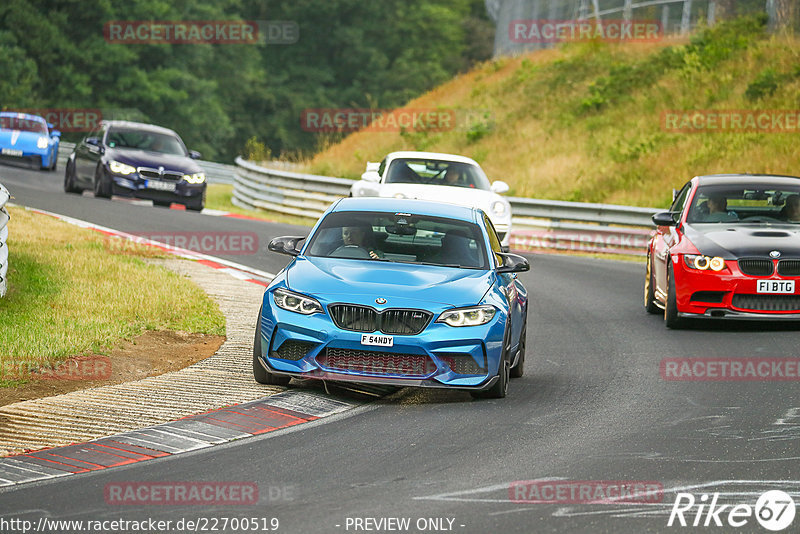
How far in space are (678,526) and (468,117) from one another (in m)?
33.8

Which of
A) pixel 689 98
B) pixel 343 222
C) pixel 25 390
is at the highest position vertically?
pixel 689 98

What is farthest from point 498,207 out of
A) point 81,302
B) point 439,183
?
point 81,302

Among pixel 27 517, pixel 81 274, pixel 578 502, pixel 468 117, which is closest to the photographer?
pixel 27 517

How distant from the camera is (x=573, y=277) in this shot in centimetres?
1902

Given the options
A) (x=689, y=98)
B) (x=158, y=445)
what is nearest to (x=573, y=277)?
(x=158, y=445)

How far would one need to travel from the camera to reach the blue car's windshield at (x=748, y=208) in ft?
46.6

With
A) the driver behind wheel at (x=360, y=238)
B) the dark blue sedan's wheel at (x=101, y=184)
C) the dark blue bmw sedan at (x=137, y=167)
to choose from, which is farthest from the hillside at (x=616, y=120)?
the driver behind wheel at (x=360, y=238)

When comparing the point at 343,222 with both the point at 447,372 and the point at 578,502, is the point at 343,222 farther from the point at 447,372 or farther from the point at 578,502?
the point at 578,502

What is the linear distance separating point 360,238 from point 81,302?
11.8ft

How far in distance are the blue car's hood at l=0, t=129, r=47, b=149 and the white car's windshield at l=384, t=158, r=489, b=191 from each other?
17019mm

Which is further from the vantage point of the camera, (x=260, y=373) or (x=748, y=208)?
(x=748, y=208)
